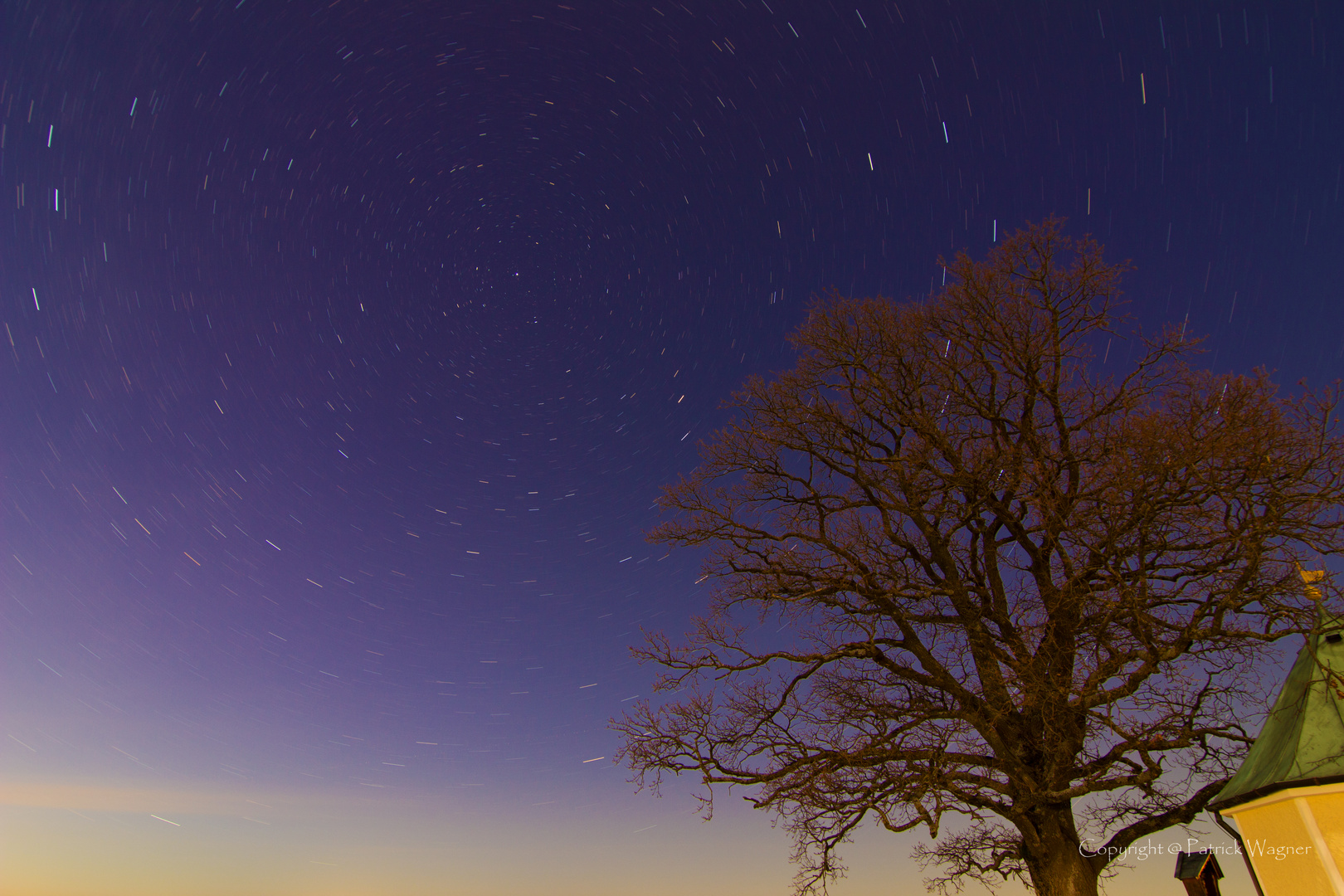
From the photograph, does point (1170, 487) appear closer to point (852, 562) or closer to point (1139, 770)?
point (1139, 770)

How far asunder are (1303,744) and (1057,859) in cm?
313

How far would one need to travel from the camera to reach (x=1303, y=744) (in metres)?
7.83

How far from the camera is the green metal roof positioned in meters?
7.49

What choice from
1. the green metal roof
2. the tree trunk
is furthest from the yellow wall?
the tree trunk

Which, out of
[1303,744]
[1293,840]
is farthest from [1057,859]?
[1303,744]

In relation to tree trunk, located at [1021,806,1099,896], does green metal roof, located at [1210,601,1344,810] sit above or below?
above

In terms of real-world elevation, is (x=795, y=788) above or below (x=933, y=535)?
below

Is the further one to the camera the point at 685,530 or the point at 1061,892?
the point at 685,530

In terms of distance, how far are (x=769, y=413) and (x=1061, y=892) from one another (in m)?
6.65

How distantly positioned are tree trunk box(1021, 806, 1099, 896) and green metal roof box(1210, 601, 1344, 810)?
6.56 feet

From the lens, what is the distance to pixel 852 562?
921cm

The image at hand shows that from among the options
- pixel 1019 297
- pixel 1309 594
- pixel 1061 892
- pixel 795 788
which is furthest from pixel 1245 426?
pixel 795 788

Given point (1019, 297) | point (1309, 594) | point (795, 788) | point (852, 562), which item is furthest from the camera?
point (1019, 297)

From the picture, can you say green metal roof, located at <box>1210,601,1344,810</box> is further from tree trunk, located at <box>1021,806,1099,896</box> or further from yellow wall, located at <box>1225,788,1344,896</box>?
tree trunk, located at <box>1021,806,1099,896</box>
